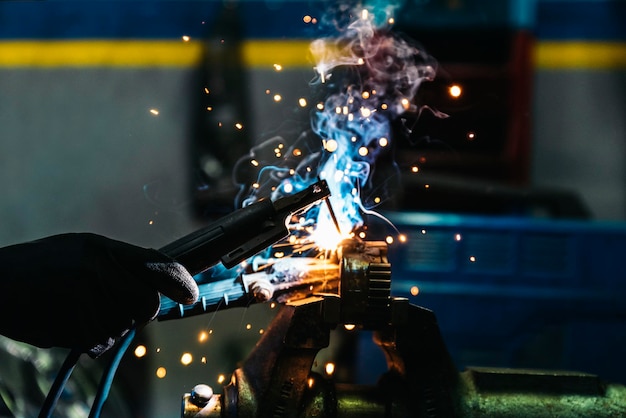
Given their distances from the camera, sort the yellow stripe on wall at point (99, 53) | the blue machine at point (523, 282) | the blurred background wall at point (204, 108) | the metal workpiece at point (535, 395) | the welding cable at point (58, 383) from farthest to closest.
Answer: the yellow stripe on wall at point (99, 53) → the blurred background wall at point (204, 108) → the blue machine at point (523, 282) → the metal workpiece at point (535, 395) → the welding cable at point (58, 383)

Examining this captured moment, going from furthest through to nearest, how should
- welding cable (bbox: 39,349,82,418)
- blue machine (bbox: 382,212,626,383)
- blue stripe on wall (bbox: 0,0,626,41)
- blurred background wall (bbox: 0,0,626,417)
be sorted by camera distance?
blue stripe on wall (bbox: 0,0,626,41)
blurred background wall (bbox: 0,0,626,417)
blue machine (bbox: 382,212,626,383)
welding cable (bbox: 39,349,82,418)

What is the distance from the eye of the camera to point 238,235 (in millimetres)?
1614

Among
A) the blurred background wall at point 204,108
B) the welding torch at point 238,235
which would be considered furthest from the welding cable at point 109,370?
the blurred background wall at point 204,108

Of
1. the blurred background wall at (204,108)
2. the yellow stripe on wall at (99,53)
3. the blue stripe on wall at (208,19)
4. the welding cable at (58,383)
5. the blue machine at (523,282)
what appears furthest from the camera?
the yellow stripe on wall at (99,53)

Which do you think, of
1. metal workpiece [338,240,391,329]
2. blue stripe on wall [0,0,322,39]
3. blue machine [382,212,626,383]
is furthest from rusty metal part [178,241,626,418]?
blue stripe on wall [0,0,322,39]

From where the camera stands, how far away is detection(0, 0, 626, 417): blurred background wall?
4.20m

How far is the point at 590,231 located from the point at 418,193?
103cm

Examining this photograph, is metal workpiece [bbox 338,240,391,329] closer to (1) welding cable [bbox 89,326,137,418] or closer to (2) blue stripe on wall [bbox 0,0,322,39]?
(1) welding cable [bbox 89,326,137,418]

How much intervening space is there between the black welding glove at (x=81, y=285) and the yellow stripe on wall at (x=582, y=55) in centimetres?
368

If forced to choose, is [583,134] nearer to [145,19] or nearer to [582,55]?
[582,55]

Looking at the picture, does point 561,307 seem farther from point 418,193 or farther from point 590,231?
point 418,193

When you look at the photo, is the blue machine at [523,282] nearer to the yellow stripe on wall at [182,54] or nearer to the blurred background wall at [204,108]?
the blurred background wall at [204,108]

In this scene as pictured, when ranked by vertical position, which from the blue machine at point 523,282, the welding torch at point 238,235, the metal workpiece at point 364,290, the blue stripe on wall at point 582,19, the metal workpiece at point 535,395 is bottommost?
the blue machine at point 523,282

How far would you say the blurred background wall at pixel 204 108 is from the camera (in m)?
4.20
